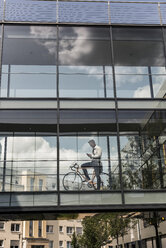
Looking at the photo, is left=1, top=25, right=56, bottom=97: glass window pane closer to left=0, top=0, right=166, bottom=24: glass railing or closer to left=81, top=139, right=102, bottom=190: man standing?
left=0, top=0, right=166, bottom=24: glass railing

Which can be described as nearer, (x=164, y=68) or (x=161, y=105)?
(x=161, y=105)

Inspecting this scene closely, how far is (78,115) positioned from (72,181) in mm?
2669

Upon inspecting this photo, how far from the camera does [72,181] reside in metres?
12.3

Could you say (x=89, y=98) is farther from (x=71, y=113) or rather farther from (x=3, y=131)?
(x=3, y=131)

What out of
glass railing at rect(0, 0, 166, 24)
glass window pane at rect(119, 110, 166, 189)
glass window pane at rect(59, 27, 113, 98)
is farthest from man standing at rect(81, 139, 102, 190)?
glass railing at rect(0, 0, 166, 24)

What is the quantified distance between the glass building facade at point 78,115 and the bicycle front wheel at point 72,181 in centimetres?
4

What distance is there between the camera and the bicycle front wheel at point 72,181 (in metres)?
12.2

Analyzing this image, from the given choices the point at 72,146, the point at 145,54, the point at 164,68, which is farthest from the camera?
the point at 145,54

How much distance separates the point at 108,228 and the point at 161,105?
758 inches

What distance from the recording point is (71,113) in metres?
13.3

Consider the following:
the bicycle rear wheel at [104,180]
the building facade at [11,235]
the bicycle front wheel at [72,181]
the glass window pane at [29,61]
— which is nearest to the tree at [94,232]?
A: the building facade at [11,235]

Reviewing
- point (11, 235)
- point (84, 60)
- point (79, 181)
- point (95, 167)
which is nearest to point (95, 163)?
point (95, 167)

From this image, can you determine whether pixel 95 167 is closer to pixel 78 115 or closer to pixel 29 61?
pixel 78 115

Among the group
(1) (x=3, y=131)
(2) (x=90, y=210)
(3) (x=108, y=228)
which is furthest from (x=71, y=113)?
(3) (x=108, y=228)
